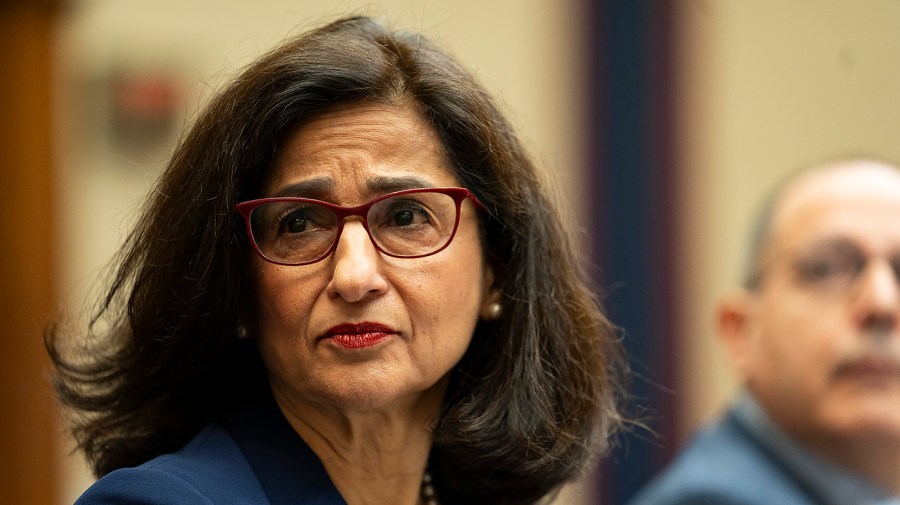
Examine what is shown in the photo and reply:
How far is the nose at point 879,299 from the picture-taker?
55.6 inches

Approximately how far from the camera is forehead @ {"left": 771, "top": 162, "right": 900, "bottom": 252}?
1.45m

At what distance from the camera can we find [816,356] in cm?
147

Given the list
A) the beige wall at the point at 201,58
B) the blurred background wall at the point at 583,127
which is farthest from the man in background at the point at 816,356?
the beige wall at the point at 201,58

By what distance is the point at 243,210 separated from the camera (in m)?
1.46

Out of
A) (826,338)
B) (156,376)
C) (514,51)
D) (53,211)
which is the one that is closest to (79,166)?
(53,211)

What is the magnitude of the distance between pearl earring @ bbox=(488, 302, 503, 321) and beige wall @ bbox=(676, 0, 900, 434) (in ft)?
3.51

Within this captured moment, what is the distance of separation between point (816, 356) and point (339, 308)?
56 centimetres

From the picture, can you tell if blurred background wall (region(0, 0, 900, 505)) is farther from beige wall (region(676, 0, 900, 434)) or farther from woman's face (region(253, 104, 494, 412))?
woman's face (region(253, 104, 494, 412))

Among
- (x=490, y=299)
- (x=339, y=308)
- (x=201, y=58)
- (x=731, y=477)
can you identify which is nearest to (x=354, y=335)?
(x=339, y=308)

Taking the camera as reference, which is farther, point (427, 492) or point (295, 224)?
point (427, 492)

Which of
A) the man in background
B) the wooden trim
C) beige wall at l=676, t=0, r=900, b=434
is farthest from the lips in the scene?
the wooden trim

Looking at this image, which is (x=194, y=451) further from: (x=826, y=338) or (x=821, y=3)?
(x=821, y=3)

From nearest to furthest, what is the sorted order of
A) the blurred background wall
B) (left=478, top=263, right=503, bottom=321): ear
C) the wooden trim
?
(left=478, top=263, right=503, bottom=321): ear → the wooden trim → the blurred background wall

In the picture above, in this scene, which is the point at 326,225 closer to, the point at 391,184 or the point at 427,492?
the point at 391,184
